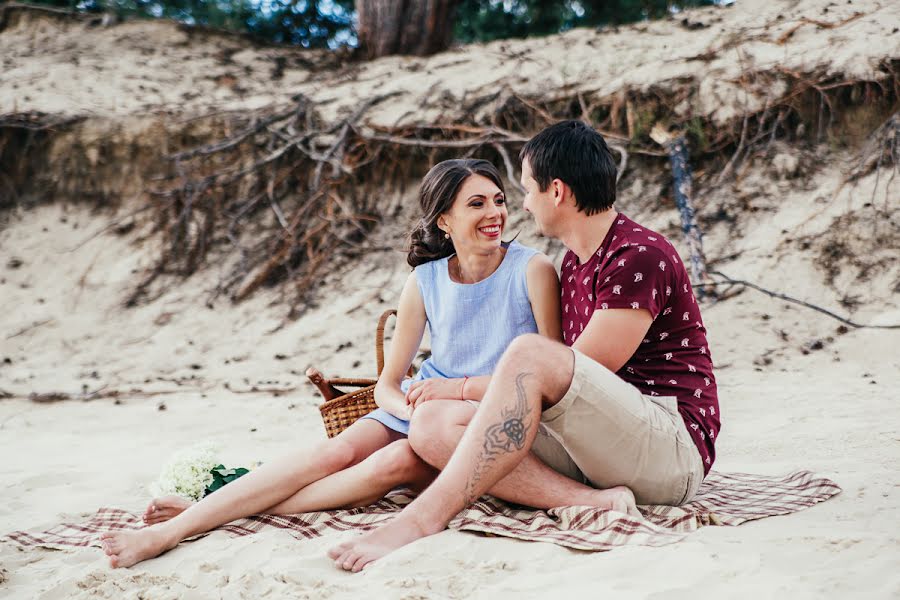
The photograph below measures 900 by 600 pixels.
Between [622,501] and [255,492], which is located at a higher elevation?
[622,501]

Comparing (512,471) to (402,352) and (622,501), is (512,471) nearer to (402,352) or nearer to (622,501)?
(622,501)

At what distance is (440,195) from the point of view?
3244 mm

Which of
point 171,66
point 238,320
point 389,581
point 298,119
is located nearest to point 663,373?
point 389,581

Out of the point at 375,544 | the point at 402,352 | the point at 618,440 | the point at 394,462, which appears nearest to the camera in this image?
the point at 375,544

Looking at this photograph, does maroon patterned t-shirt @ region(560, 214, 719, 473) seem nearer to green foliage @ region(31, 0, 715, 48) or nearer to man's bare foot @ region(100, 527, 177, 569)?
man's bare foot @ region(100, 527, 177, 569)

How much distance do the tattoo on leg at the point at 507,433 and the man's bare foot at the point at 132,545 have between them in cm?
101

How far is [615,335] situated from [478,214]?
81cm

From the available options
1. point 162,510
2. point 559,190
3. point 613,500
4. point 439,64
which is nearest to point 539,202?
point 559,190

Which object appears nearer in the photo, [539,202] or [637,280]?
[637,280]

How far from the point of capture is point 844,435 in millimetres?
3754

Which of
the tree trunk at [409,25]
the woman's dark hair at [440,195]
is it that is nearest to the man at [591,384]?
the woman's dark hair at [440,195]

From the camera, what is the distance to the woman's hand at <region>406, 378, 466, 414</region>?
2.96 meters

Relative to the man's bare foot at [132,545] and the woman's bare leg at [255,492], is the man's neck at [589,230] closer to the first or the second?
the woman's bare leg at [255,492]

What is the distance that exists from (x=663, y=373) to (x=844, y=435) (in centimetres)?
143
